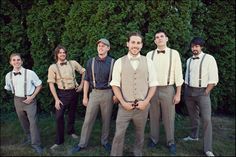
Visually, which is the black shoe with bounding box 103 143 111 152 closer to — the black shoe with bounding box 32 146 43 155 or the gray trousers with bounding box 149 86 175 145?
the gray trousers with bounding box 149 86 175 145

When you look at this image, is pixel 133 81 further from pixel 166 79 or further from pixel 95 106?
pixel 95 106

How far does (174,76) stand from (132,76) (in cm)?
89

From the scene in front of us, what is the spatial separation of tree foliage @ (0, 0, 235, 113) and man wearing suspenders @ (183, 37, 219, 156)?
3.25ft

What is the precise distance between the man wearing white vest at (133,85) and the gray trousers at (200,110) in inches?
39.6

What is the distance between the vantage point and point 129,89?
4953mm

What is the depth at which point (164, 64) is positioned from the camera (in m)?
5.43

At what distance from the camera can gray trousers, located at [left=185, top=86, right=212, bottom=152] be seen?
5477 millimetres

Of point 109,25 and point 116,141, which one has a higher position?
point 109,25

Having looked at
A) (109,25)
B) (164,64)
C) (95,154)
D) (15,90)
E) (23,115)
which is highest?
(109,25)

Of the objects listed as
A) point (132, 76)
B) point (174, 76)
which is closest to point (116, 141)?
point (132, 76)

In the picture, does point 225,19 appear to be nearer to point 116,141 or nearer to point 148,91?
point 148,91

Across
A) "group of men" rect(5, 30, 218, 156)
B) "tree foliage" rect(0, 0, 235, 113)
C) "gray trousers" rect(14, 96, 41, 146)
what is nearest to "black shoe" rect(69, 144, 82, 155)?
"group of men" rect(5, 30, 218, 156)

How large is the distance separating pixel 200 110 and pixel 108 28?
7.62 ft

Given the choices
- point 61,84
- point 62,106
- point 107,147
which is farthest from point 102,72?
point 107,147
